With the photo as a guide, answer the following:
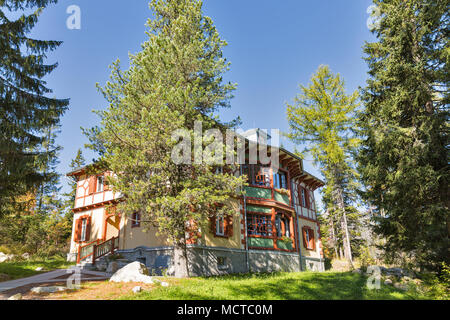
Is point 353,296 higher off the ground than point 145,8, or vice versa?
point 145,8

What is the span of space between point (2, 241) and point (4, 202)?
15400 mm

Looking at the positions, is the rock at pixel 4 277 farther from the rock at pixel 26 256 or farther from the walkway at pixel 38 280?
the rock at pixel 26 256

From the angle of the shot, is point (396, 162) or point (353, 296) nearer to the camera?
point (353, 296)

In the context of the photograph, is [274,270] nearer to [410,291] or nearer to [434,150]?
[410,291]

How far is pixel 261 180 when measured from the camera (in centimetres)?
1798

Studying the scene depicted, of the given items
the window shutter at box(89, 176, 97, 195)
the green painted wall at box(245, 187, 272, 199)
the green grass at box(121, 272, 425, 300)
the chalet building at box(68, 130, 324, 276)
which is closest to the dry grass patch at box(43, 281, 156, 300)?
the green grass at box(121, 272, 425, 300)

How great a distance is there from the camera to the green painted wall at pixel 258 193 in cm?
1717

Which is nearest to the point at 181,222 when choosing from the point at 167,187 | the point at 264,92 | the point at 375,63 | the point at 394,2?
the point at 167,187

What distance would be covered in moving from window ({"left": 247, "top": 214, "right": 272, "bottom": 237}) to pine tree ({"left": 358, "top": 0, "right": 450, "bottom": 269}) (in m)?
6.35

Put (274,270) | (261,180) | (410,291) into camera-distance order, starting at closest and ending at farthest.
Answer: (410,291) < (274,270) < (261,180)

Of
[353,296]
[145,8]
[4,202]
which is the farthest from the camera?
[145,8]

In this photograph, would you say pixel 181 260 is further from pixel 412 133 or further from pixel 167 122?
pixel 412 133

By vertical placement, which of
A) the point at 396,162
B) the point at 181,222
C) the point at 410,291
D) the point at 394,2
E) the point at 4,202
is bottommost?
the point at 410,291

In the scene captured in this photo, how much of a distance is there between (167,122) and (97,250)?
10.3 meters
